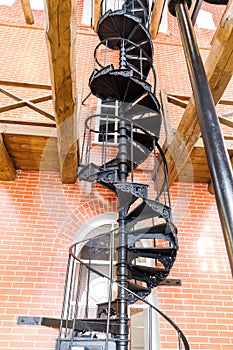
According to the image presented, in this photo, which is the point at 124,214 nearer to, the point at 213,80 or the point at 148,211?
the point at 148,211

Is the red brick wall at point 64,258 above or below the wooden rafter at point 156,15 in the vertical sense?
below

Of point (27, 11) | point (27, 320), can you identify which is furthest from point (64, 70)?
point (27, 11)

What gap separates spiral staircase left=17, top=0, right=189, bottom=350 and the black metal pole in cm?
161

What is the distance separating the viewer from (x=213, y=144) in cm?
100

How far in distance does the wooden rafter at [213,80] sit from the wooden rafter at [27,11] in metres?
4.97

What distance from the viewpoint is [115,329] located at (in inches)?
102

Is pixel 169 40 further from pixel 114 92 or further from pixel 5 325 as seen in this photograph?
pixel 5 325

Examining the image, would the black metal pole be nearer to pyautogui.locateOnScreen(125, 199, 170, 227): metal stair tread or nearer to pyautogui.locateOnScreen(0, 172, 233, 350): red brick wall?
pyautogui.locateOnScreen(125, 199, 170, 227): metal stair tread

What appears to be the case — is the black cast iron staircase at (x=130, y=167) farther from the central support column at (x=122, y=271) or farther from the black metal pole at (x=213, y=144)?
the black metal pole at (x=213, y=144)

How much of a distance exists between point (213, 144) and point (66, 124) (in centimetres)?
226

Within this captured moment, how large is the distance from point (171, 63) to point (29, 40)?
311cm

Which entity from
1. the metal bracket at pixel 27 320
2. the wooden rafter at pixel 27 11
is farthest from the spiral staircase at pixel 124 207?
the wooden rafter at pixel 27 11

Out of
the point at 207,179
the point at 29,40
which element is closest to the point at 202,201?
the point at 207,179

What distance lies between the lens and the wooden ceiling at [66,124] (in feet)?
7.21
